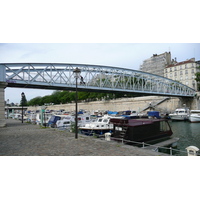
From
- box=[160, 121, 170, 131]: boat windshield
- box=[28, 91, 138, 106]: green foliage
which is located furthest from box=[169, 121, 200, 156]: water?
box=[28, 91, 138, 106]: green foliage

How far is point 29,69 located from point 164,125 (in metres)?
25.9

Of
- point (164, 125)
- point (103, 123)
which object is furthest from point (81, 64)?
point (164, 125)

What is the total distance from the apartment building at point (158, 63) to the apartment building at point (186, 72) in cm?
1760

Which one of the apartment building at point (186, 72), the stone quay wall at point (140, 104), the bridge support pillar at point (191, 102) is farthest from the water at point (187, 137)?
the apartment building at point (186, 72)

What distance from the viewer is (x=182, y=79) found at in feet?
243

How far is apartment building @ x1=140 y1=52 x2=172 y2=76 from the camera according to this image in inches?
3875

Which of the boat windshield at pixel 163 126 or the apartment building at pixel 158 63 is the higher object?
the apartment building at pixel 158 63

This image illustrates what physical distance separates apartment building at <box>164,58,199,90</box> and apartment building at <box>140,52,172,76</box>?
57.7 ft

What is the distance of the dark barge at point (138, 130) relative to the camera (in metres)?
14.3

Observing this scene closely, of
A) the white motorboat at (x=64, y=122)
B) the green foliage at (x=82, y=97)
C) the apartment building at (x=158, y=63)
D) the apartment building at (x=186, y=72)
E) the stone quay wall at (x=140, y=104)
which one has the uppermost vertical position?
the apartment building at (x=158, y=63)

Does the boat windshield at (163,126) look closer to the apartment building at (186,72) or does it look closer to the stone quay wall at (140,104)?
the stone quay wall at (140,104)

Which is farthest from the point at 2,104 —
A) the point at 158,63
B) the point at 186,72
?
the point at 158,63

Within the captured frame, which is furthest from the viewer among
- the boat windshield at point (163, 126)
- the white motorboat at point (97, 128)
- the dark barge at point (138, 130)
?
the white motorboat at point (97, 128)

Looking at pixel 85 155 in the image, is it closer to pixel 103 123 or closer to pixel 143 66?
pixel 103 123
